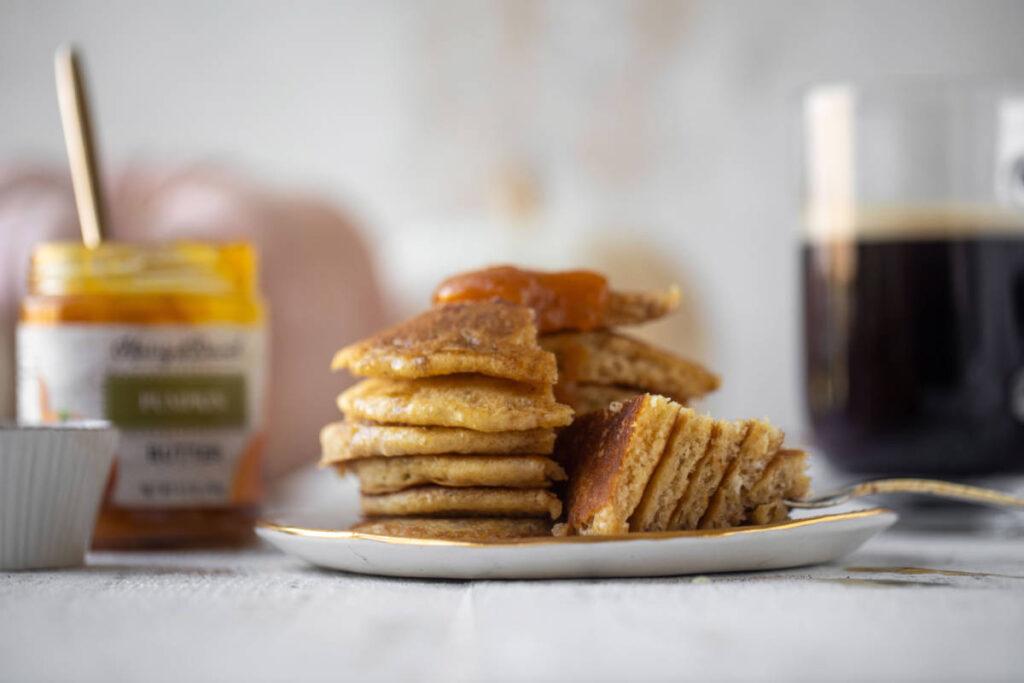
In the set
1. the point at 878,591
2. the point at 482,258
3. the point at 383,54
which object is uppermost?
the point at 383,54

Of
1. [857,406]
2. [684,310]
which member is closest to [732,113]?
[684,310]

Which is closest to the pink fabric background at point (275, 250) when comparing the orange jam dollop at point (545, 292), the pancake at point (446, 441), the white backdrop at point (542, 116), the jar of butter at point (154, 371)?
the white backdrop at point (542, 116)

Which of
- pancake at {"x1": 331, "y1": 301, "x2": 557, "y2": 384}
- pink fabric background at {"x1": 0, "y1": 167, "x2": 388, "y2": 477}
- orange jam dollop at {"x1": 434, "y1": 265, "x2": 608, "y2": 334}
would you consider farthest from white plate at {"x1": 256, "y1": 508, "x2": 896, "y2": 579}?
pink fabric background at {"x1": 0, "y1": 167, "x2": 388, "y2": 477}

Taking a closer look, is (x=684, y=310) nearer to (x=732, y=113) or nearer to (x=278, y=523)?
(x=732, y=113)

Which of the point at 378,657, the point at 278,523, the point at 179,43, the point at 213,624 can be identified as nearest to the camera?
the point at 378,657

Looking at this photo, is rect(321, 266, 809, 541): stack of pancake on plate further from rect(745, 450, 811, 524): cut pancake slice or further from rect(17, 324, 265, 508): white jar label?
rect(17, 324, 265, 508): white jar label

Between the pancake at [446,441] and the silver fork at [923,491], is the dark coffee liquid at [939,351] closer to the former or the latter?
the silver fork at [923,491]

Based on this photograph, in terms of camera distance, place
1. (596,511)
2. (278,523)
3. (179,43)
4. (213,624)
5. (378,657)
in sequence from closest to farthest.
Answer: (378,657), (213,624), (596,511), (278,523), (179,43)
